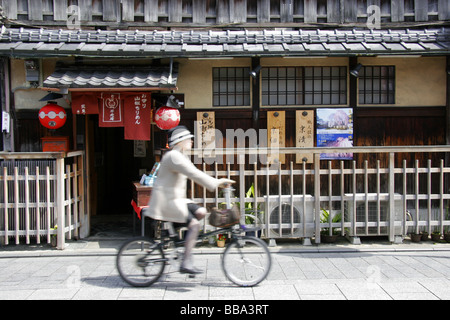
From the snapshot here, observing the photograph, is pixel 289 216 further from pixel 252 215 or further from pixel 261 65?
pixel 261 65

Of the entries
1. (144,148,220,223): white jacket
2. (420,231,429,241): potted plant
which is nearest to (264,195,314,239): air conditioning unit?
(420,231,429,241): potted plant

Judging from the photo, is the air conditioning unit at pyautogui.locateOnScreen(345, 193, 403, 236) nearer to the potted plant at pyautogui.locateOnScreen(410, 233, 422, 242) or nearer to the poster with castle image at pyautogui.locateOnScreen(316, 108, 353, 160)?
the potted plant at pyautogui.locateOnScreen(410, 233, 422, 242)

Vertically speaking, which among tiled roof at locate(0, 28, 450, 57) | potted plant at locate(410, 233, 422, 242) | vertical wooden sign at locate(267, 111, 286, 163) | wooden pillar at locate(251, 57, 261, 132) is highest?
tiled roof at locate(0, 28, 450, 57)

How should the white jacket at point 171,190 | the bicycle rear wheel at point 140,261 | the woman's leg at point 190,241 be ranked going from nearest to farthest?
the white jacket at point 171,190 → the woman's leg at point 190,241 → the bicycle rear wheel at point 140,261

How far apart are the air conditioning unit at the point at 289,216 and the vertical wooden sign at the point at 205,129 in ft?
7.20

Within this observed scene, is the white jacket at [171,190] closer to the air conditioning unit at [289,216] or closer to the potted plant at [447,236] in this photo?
the air conditioning unit at [289,216]

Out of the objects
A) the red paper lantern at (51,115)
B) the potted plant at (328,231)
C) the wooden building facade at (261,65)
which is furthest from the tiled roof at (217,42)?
the potted plant at (328,231)

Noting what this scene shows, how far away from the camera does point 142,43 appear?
966 cm

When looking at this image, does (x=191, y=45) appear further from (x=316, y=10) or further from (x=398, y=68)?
(x=398, y=68)

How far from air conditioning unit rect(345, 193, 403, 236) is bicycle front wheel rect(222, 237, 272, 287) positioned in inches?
137

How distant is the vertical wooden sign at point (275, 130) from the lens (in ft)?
33.6

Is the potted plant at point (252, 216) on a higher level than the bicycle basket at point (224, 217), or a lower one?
lower

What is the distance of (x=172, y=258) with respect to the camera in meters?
6.44

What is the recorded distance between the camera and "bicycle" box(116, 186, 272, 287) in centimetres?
630
